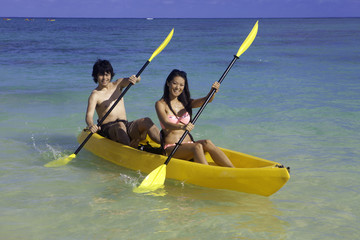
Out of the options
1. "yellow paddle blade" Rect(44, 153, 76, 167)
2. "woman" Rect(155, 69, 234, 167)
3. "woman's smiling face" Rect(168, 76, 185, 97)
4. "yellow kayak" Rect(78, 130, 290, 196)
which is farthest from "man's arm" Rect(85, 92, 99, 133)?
"woman's smiling face" Rect(168, 76, 185, 97)

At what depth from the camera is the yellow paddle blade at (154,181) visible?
4.21 meters

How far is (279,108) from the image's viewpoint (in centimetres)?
829

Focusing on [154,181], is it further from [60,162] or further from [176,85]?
[60,162]

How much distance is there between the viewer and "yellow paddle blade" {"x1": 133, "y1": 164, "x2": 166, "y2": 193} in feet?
13.8

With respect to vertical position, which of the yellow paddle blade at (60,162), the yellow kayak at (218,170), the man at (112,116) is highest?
the man at (112,116)

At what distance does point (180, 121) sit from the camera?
4.41 meters

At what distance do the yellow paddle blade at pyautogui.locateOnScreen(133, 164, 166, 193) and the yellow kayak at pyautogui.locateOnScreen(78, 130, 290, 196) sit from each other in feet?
0.33

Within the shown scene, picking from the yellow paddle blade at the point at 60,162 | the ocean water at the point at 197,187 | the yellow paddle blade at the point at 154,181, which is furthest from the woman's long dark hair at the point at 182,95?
the yellow paddle blade at the point at 60,162

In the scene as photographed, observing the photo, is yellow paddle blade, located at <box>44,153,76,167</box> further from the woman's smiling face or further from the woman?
the woman's smiling face

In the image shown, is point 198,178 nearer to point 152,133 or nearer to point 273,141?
point 152,133

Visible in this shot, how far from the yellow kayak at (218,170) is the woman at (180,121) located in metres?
0.11

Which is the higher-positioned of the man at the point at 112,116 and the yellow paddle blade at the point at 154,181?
the man at the point at 112,116

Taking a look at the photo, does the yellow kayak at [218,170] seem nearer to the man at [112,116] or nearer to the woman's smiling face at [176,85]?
the man at [112,116]

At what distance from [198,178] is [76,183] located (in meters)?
1.29
